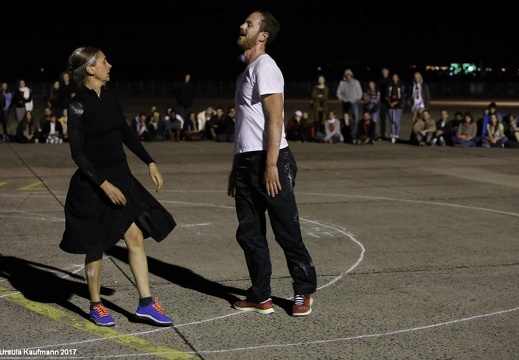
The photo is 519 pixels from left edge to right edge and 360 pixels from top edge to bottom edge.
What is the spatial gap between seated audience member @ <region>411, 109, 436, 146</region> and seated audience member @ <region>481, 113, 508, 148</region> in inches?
46.7

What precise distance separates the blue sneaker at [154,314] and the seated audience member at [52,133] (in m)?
15.8

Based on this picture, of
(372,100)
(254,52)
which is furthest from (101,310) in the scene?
(372,100)

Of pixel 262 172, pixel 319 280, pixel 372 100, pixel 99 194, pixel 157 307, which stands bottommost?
pixel 319 280

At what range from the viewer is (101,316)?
591 centimetres

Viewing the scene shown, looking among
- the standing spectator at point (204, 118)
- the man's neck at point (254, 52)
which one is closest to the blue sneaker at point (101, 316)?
the man's neck at point (254, 52)

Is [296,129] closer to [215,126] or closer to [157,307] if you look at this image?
[215,126]

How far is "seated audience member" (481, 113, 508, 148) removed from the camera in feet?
66.6

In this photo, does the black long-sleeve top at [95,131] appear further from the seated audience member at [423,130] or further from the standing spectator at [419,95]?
the standing spectator at [419,95]

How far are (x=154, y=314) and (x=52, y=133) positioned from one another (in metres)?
16.0

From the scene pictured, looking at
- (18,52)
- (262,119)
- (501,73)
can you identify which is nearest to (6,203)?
(262,119)

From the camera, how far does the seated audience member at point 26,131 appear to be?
21094 millimetres

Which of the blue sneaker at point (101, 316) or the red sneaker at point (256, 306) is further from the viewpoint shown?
the red sneaker at point (256, 306)

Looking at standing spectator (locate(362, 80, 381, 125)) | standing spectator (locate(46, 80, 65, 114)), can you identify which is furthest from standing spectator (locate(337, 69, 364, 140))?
standing spectator (locate(46, 80, 65, 114))

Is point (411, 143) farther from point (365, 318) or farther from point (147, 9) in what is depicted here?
point (147, 9)
